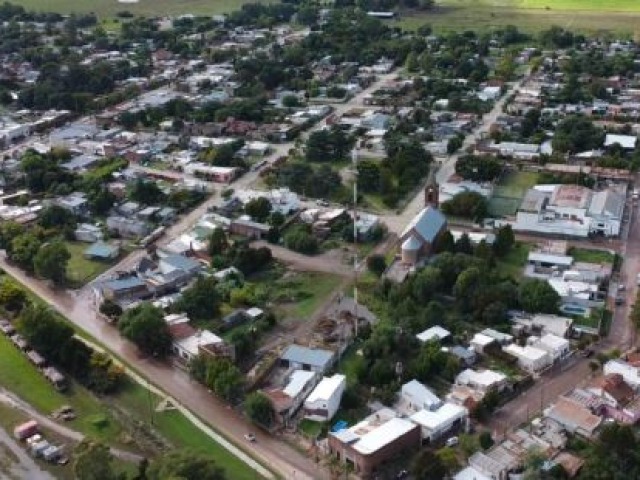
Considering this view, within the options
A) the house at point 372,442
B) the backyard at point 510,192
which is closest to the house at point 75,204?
the backyard at point 510,192

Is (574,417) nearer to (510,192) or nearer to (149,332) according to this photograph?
(149,332)

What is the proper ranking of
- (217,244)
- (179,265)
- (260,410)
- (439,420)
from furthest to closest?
(217,244) → (179,265) → (260,410) → (439,420)

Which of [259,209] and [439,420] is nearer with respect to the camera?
[439,420]

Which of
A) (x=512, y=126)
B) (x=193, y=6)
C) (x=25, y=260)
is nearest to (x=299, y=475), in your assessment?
→ (x=25, y=260)

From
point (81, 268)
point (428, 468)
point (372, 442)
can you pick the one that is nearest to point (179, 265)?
point (81, 268)

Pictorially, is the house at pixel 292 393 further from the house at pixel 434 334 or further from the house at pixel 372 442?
the house at pixel 434 334

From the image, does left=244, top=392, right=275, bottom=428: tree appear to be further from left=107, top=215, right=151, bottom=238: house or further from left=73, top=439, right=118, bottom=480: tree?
left=107, top=215, right=151, bottom=238: house

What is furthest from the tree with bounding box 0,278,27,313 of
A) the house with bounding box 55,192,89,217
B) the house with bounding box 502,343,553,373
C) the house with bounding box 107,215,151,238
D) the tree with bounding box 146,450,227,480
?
the house with bounding box 502,343,553,373
